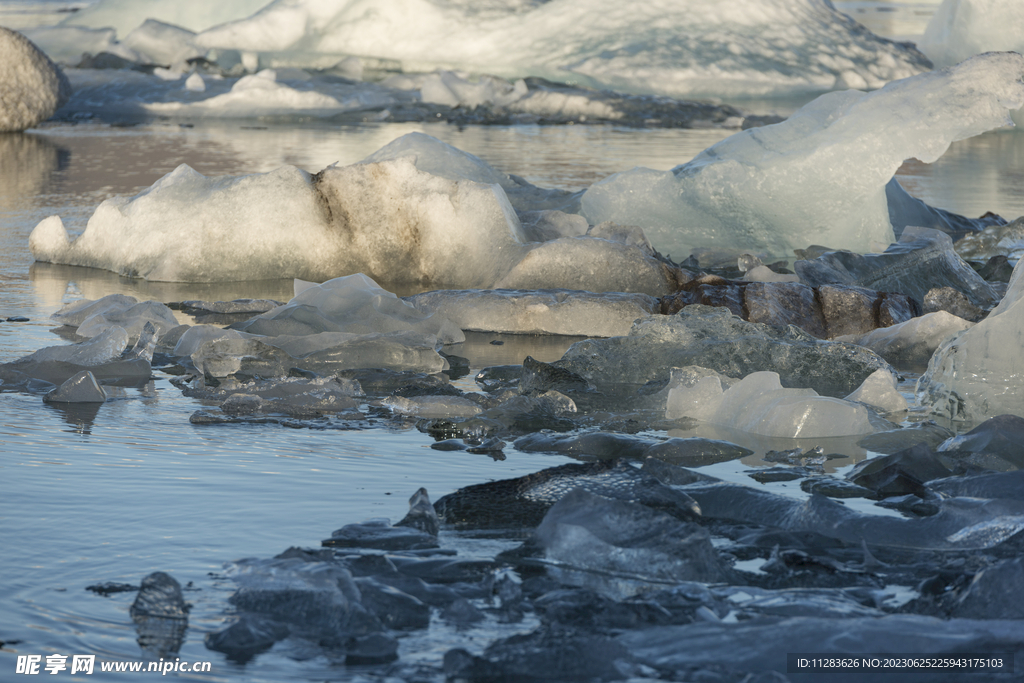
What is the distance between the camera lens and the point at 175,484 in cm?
205

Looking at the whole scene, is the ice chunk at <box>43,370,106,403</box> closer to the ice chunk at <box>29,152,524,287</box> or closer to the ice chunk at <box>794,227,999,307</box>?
the ice chunk at <box>29,152,524,287</box>

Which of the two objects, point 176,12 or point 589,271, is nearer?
point 589,271

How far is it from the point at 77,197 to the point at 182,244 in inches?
83.1

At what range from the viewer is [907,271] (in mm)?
4246

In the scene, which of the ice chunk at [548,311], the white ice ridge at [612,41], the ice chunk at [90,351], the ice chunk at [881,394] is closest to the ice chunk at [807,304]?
the ice chunk at [548,311]

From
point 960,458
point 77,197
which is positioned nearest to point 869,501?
point 960,458

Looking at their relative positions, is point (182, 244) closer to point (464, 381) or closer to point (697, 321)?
point (464, 381)

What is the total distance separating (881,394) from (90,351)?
2.00 meters

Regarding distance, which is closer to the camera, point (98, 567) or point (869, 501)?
point (98, 567)

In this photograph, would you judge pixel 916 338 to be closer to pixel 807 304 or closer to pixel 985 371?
pixel 807 304

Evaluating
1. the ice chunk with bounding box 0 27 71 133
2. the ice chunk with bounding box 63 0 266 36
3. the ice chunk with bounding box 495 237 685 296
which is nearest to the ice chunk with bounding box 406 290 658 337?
the ice chunk with bounding box 495 237 685 296

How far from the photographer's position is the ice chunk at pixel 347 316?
345cm

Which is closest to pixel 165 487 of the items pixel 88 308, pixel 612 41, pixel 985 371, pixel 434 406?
pixel 434 406

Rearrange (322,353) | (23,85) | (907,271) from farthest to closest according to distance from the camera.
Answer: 1. (23,85)
2. (907,271)
3. (322,353)
